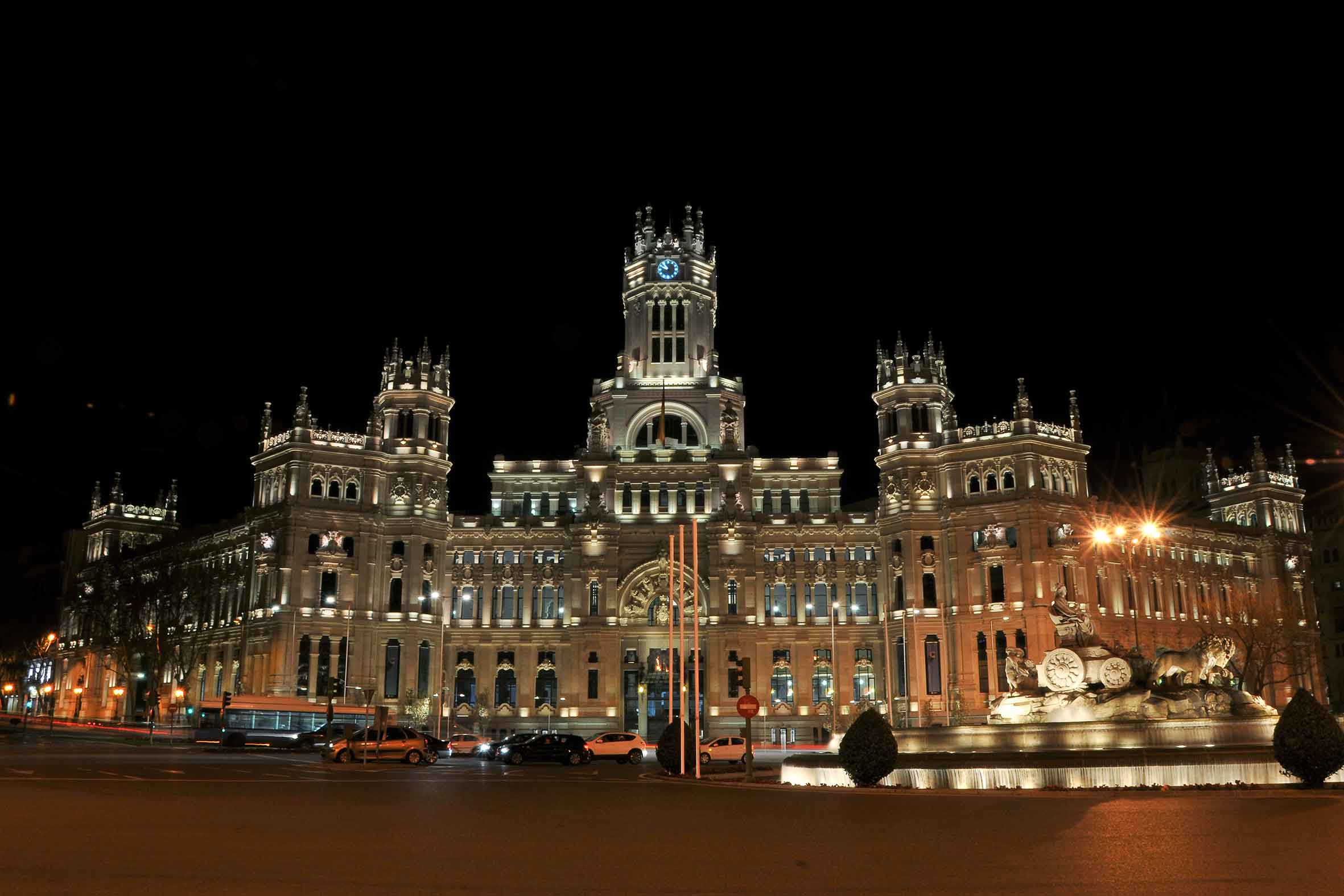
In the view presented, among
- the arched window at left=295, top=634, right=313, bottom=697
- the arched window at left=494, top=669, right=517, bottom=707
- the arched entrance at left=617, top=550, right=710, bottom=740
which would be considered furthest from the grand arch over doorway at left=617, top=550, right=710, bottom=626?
the arched window at left=295, top=634, right=313, bottom=697

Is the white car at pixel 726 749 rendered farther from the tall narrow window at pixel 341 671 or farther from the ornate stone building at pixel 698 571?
the tall narrow window at pixel 341 671

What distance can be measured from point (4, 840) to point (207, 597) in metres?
93.4

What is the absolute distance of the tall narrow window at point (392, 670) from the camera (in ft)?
333

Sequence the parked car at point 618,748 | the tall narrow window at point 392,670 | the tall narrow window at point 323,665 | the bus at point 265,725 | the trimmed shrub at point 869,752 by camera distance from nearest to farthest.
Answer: the trimmed shrub at point 869,752, the parked car at point 618,748, the bus at point 265,725, the tall narrow window at point 323,665, the tall narrow window at point 392,670

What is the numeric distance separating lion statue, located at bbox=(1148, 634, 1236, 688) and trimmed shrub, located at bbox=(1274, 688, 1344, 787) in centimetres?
1516

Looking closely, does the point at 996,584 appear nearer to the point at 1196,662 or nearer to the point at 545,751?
the point at 545,751

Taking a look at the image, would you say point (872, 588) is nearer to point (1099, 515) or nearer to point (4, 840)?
point (1099, 515)

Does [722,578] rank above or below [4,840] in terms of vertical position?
above

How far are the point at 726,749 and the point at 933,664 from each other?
4126cm

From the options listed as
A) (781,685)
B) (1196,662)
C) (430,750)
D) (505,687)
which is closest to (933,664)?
(781,685)

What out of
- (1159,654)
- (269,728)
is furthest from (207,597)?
(1159,654)

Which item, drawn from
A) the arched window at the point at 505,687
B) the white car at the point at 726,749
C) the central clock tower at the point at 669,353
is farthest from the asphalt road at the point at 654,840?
the central clock tower at the point at 669,353

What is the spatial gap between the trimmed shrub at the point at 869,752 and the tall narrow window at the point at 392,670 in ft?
236

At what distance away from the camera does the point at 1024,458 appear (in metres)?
98.7
